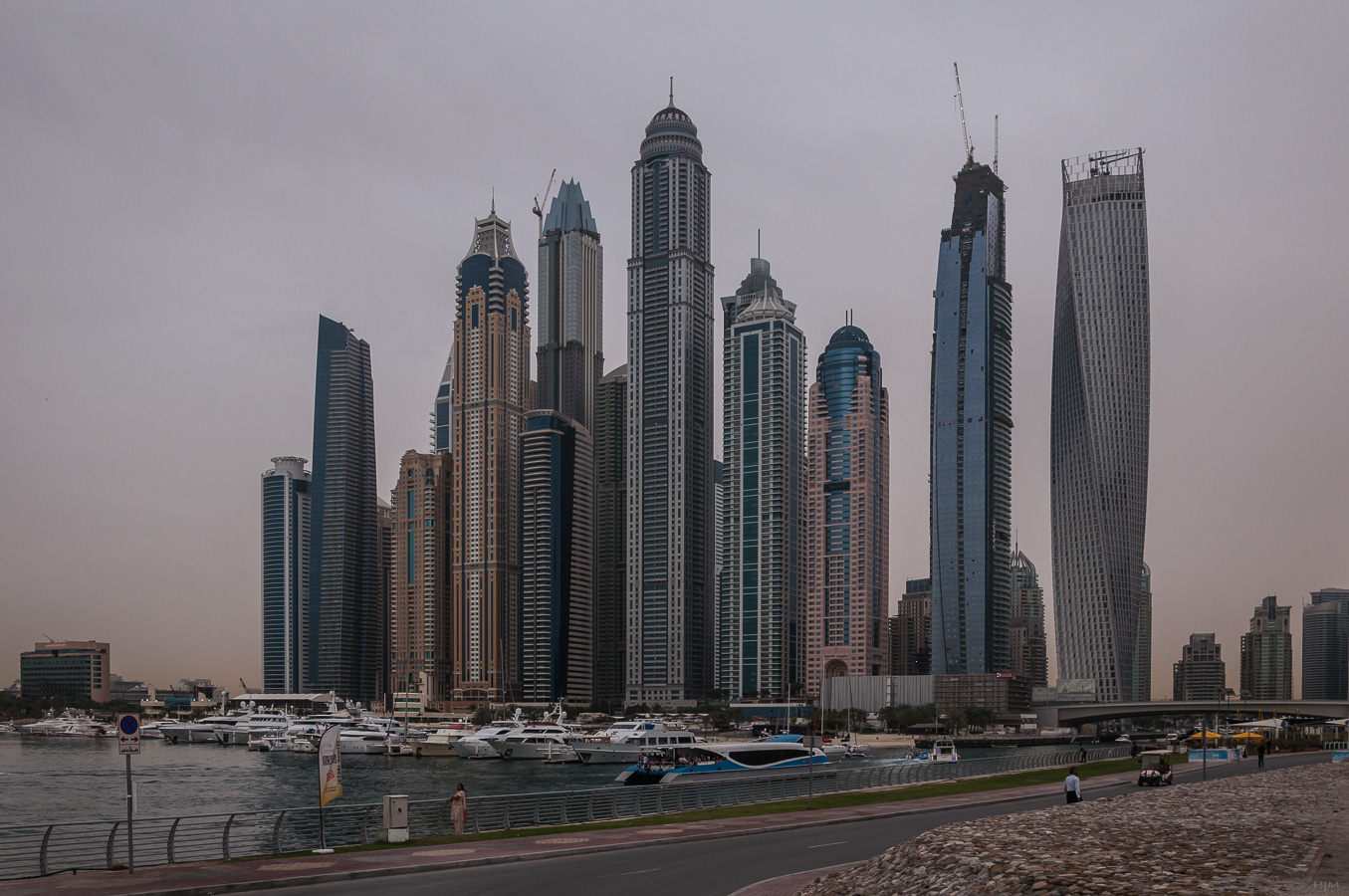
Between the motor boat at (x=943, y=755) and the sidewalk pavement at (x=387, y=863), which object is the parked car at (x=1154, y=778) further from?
the motor boat at (x=943, y=755)

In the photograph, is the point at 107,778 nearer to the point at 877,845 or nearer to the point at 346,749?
the point at 346,749

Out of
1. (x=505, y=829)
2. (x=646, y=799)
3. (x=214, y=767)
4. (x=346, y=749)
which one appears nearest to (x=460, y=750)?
(x=346, y=749)

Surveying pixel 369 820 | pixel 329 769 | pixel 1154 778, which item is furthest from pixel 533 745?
pixel 329 769

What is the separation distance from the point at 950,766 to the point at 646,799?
28.2 meters

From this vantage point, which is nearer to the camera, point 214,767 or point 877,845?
point 877,845

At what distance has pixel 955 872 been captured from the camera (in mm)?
23938

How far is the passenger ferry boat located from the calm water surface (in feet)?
91.5

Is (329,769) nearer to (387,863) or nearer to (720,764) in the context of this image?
(387,863)

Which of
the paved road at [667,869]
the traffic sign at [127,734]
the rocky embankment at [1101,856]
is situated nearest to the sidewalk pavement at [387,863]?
the paved road at [667,869]

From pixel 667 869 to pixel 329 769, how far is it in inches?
452

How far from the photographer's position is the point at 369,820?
43844 millimetres

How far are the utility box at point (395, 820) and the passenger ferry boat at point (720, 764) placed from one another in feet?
119

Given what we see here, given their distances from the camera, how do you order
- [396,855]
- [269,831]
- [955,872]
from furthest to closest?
1. [269,831]
2. [396,855]
3. [955,872]

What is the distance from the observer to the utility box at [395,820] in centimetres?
4103
